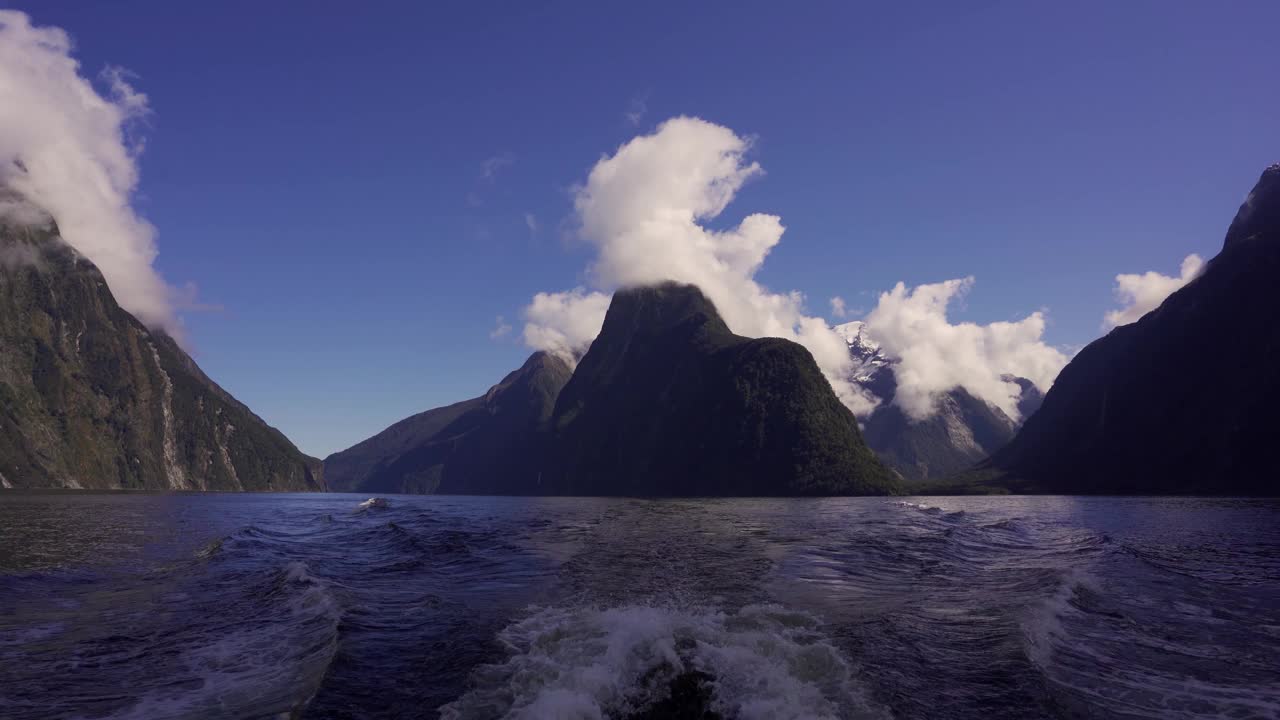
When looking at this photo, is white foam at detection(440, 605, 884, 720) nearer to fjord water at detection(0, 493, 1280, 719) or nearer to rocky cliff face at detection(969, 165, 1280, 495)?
fjord water at detection(0, 493, 1280, 719)

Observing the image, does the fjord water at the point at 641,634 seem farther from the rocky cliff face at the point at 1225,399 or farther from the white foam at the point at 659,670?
the rocky cliff face at the point at 1225,399

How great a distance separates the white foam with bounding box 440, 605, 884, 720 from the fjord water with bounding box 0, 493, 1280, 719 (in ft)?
0.19

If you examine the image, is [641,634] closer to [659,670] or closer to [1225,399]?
[659,670]

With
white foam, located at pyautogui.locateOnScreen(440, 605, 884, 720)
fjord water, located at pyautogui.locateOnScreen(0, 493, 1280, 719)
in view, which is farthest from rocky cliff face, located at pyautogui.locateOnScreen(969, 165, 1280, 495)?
white foam, located at pyautogui.locateOnScreen(440, 605, 884, 720)

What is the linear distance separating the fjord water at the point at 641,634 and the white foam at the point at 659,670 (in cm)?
6

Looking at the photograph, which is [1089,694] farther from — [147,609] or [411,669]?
[147,609]

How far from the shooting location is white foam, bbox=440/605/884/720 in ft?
38.7

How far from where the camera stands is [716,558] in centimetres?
3189

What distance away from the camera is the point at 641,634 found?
14.6 metres

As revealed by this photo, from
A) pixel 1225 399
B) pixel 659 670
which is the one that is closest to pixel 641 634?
pixel 659 670

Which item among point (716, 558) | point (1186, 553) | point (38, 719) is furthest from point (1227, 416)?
point (38, 719)

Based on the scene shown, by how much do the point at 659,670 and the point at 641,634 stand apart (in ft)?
5.58

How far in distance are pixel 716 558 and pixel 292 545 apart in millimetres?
27932

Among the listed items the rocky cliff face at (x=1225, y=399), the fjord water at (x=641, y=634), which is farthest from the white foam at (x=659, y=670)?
the rocky cliff face at (x=1225, y=399)
